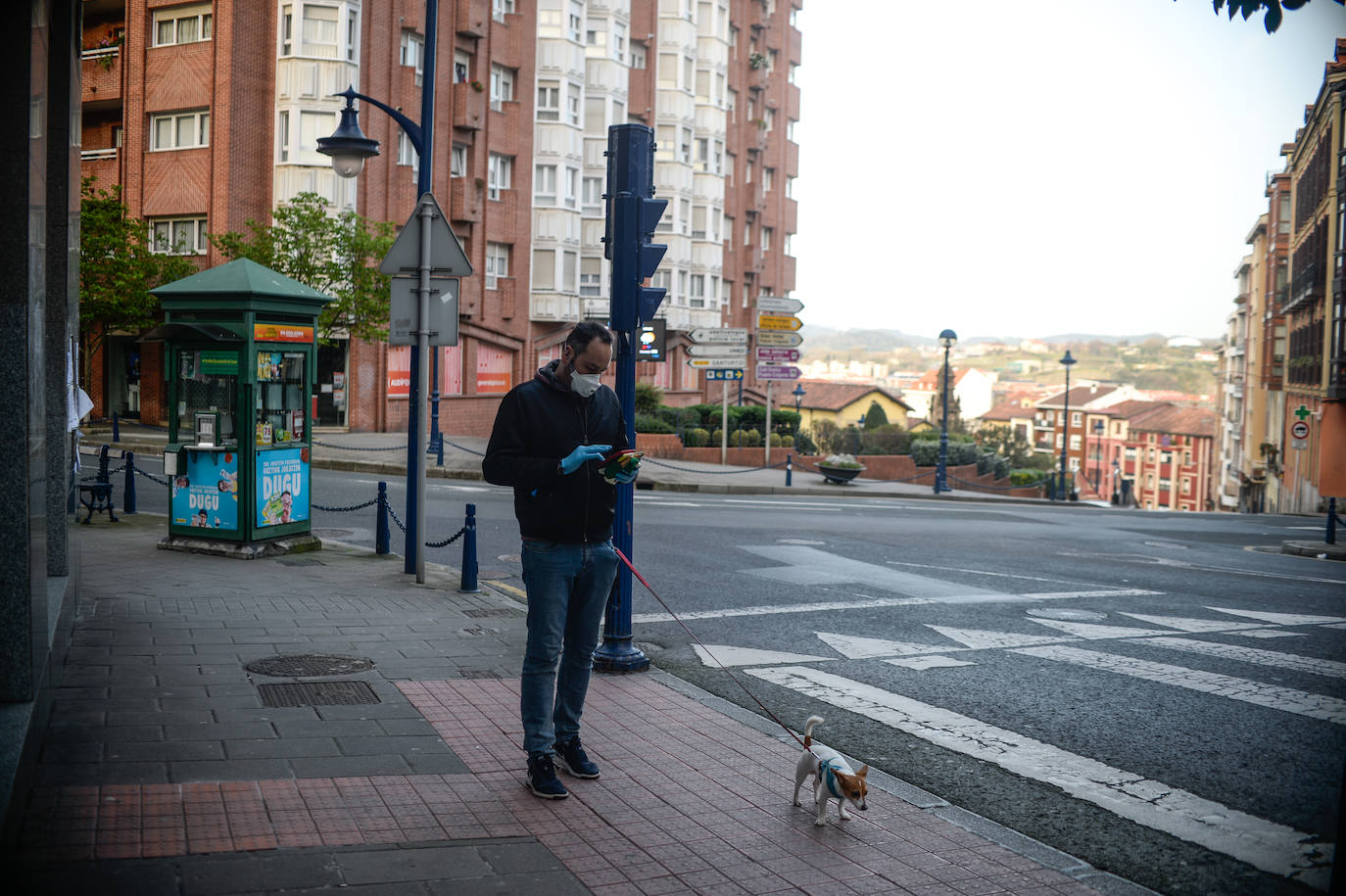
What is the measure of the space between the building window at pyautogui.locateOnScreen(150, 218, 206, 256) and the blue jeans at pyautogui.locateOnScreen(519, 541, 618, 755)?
3433 centimetres

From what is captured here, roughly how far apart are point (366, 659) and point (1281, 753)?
5.29 meters

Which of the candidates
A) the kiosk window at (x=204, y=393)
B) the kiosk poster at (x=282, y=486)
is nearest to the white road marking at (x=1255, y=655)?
the kiosk poster at (x=282, y=486)

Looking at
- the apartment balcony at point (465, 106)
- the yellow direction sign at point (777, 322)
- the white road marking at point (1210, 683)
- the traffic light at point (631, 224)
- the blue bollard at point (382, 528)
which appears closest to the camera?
the white road marking at point (1210, 683)

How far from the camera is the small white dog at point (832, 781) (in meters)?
5.15

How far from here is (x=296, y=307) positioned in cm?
1222

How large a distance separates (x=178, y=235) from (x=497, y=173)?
1198 centimetres

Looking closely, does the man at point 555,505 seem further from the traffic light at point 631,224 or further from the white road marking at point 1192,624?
the white road marking at point 1192,624

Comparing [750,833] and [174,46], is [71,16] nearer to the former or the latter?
[750,833]

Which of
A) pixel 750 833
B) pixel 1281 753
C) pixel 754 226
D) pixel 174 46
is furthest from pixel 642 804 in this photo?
pixel 754 226

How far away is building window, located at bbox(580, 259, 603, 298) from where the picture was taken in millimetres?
49906

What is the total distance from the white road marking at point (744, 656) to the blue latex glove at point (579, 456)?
131 inches

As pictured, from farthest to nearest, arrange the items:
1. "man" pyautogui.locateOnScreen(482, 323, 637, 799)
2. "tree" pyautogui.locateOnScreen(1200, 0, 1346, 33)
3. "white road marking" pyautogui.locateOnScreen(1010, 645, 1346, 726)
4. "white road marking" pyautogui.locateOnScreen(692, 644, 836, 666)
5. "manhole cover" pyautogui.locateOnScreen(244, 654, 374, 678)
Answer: "white road marking" pyautogui.locateOnScreen(692, 644, 836, 666)
"white road marking" pyautogui.locateOnScreen(1010, 645, 1346, 726)
"manhole cover" pyautogui.locateOnScreen(244, 654, 374, 678)
"man" pyautogui.locateOnScreen(482, 323, 637, 799)
"tree" pyautogui.locateOnScreen(1200, 0, 1346, 33)

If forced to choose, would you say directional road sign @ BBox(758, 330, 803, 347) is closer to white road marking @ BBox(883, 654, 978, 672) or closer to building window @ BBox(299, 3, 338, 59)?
building window @ BBox(299, 3, 338, 59)

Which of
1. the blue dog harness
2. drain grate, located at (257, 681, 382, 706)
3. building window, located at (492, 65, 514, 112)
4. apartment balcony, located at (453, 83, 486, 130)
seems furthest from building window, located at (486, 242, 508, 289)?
the blue dog harness
